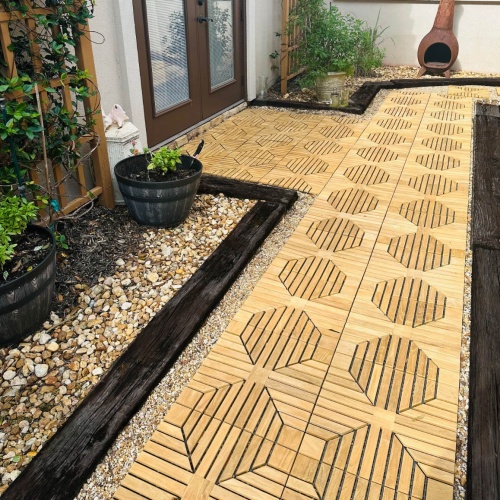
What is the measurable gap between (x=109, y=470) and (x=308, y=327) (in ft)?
3.30

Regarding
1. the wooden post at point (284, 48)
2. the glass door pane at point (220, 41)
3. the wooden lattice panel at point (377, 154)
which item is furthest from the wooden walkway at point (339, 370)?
the wooden post at point (284, 48)

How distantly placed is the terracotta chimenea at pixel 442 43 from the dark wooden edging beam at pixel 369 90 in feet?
1.71

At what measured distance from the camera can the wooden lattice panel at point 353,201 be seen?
321 centimetres

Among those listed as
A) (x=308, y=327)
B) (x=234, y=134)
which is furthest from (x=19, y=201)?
(x=234, y=134)

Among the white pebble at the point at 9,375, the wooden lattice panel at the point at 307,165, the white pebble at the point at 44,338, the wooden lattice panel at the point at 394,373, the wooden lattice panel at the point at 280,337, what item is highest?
the wooden lattice panel at the point at 307,165

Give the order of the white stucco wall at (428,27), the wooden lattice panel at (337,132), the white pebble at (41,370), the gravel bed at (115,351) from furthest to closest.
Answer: the white stucco wall at (428,27)
the wooden lattice panel at (337,132)
the white pebble at (41,370)
the gravel bed at (115,351)

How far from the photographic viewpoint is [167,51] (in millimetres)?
4027

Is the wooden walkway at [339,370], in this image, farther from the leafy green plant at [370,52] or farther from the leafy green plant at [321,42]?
the leafy green plant at [370,52]

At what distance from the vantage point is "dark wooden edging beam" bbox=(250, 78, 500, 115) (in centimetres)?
553

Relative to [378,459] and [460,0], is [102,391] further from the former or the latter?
[460,0]

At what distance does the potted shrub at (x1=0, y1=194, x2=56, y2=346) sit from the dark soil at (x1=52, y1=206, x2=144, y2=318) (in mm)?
216

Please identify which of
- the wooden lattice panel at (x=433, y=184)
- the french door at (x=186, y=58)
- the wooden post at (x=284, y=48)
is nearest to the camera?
the wooden lattice panel at (x=433, y=184)

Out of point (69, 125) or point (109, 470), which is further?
point (69, 125)

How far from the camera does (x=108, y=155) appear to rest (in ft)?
9.93
